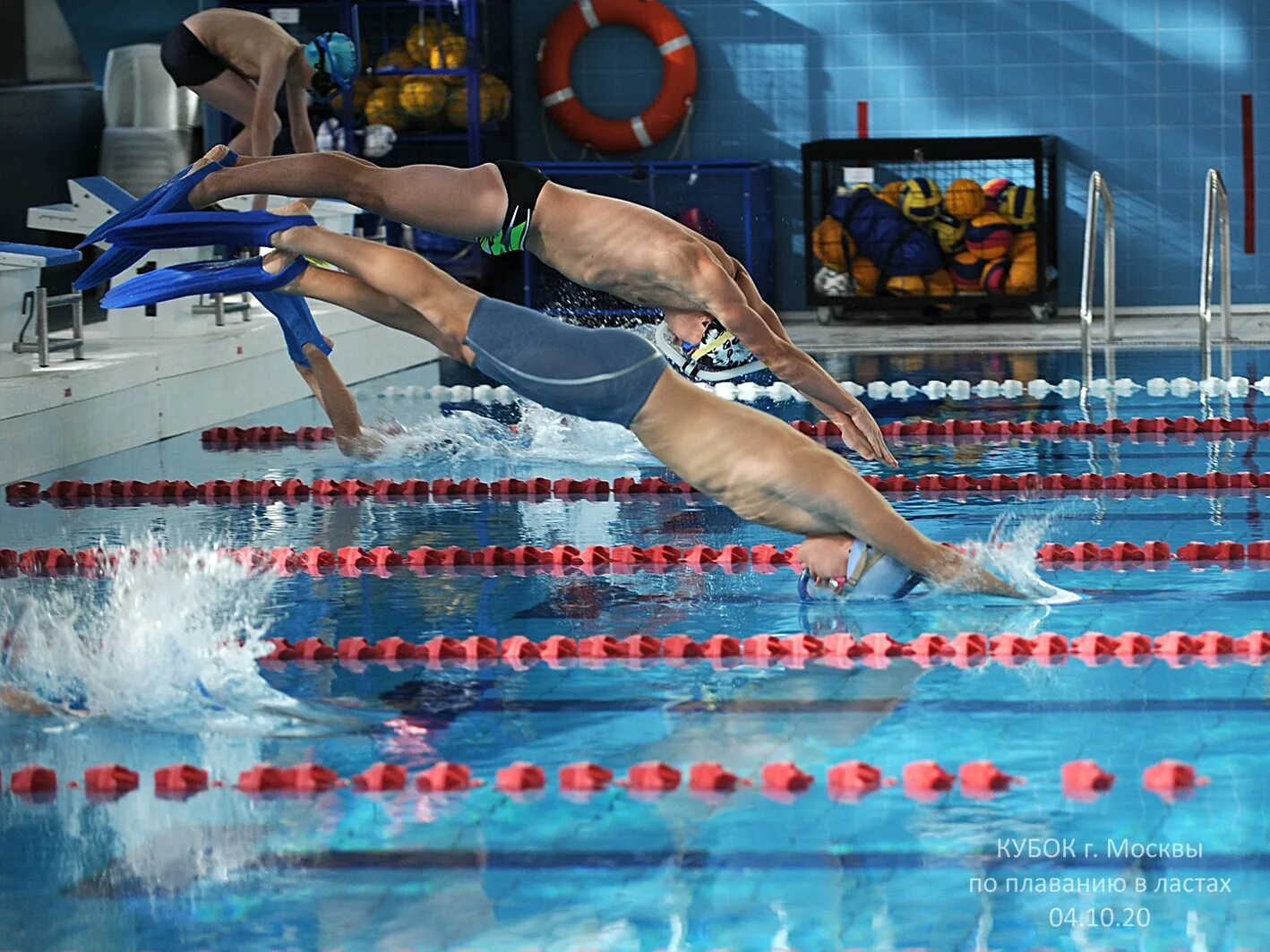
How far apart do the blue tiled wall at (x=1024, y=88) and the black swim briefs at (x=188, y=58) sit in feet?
16.2

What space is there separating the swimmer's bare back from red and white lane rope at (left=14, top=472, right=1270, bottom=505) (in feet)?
9.05

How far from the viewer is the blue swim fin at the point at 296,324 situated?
7.04 m

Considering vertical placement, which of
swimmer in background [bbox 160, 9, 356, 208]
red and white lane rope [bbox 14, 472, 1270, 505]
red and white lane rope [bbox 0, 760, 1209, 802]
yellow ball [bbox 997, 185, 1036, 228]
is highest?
swimmer in background [bbox 160, 9, 356, 208]

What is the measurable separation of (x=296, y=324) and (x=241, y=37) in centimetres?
263

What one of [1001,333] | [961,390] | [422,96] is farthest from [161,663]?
[422,96]

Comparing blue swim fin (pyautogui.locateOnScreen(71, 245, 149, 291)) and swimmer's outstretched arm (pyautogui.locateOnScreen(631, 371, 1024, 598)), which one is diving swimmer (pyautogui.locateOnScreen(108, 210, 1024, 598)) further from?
blue swim fin (pyautogui.locateOnScreen(71, 245, 149, 291))

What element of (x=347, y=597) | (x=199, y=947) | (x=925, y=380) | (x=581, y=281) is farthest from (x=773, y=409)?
(x=199, y=947)

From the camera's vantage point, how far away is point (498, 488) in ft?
22.9

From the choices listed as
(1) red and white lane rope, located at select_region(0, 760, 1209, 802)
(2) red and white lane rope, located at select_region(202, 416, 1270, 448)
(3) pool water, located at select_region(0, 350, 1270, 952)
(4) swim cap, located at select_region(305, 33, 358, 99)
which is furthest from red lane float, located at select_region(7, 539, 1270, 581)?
(4) swim cap, located at select_region(305, 33, 358, 99)

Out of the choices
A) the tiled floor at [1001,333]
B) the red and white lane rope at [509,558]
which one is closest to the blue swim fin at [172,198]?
the red and white lane rope at [509,558]

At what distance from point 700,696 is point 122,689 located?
125 centimetres

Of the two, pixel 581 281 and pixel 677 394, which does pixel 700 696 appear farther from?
pixel 581 281

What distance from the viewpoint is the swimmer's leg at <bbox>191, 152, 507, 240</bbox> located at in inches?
223

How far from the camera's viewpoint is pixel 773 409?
913 centimetres
